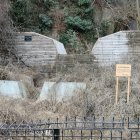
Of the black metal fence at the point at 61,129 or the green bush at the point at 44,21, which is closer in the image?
the black metal fence at the point at 61,129

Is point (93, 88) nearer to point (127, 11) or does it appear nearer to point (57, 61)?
point (57, 61)

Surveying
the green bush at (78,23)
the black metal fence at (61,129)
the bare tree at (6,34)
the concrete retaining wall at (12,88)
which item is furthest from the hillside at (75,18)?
the black metal fence at (61,129)

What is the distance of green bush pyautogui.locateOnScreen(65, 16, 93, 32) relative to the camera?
19250 mm

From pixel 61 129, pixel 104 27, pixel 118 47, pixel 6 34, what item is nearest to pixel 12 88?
pixel 6 34

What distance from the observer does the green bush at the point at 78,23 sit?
19250mm

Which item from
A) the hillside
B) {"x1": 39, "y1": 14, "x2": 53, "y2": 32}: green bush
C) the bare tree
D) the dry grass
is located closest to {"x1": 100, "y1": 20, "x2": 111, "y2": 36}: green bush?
the hillside

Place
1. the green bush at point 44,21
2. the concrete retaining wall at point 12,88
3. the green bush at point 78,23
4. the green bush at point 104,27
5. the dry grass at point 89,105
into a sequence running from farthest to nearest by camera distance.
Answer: the green bush at point 104,27 < the green bush at point 78,23 < the green bush at point 44,21 < the concrete retaining wall at point 12,88 < the dry grass at point 89,105

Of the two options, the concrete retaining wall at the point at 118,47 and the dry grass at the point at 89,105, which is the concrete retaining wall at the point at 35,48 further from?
the dry grass at the point at 89,105

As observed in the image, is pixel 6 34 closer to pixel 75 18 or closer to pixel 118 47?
pixel 118 47

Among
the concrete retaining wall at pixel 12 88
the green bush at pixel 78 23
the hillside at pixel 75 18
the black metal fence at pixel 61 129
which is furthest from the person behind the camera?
the green bush at pixel 78 23

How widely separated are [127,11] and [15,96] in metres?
10.00

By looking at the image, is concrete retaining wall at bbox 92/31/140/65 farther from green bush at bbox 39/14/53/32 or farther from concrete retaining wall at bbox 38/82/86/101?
green bush at bbox 39/14/53/32

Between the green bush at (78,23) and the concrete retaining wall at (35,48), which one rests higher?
the green bush at (78,23)

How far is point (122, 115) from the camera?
10.8 m
